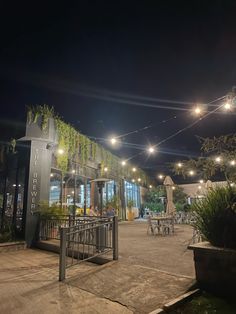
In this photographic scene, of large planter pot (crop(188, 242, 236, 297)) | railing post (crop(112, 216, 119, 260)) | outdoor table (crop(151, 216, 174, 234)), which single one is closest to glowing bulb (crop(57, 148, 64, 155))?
outdoor table (crop(151, 216, 174, 234))

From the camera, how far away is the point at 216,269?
325 cm

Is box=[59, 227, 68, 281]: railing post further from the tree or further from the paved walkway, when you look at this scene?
the tree

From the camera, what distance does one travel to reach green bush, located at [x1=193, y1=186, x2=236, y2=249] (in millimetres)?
3447

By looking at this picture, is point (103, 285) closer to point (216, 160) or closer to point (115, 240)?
point (115, 240)

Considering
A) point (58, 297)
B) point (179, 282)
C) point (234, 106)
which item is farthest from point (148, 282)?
point (234, 106)

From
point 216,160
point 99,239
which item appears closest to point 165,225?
point 99,239

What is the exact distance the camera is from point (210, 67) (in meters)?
7.88

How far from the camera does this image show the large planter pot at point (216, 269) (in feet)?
10.2

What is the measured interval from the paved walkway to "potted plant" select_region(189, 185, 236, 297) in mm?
362

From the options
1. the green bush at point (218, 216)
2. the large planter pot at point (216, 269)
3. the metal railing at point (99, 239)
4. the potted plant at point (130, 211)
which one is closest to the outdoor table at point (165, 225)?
the metal railing at point (99, 239)

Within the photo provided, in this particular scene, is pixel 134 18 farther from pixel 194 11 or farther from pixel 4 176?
pixel 4 176

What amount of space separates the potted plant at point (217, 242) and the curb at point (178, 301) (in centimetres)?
25

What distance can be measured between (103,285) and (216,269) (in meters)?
1.83

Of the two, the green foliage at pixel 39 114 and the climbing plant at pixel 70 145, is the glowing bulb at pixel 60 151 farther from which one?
the green foliage at pixel 39 114
